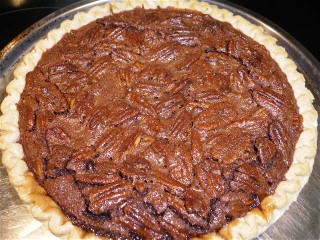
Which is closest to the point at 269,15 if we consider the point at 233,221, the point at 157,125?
the point at 157,125

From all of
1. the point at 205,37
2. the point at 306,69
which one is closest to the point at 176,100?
the point at 205,37

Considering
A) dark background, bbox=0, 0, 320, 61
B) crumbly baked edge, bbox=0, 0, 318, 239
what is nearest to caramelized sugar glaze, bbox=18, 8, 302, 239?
crumbly baked edge, bbox=0, 0, 318, 239

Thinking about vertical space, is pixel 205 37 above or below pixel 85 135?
above

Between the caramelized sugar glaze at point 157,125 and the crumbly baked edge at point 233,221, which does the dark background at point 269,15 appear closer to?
the crumbly baked edge at point 233,221

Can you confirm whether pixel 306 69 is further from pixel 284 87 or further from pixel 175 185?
pixel 175 185

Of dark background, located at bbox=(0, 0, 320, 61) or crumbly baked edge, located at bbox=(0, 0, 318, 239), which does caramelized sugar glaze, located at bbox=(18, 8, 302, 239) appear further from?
dark background, located at bbox=(0, 0, 320, 61)

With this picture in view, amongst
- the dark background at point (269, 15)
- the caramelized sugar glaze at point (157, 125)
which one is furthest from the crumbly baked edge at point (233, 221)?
the dark background at point (269, 15)
